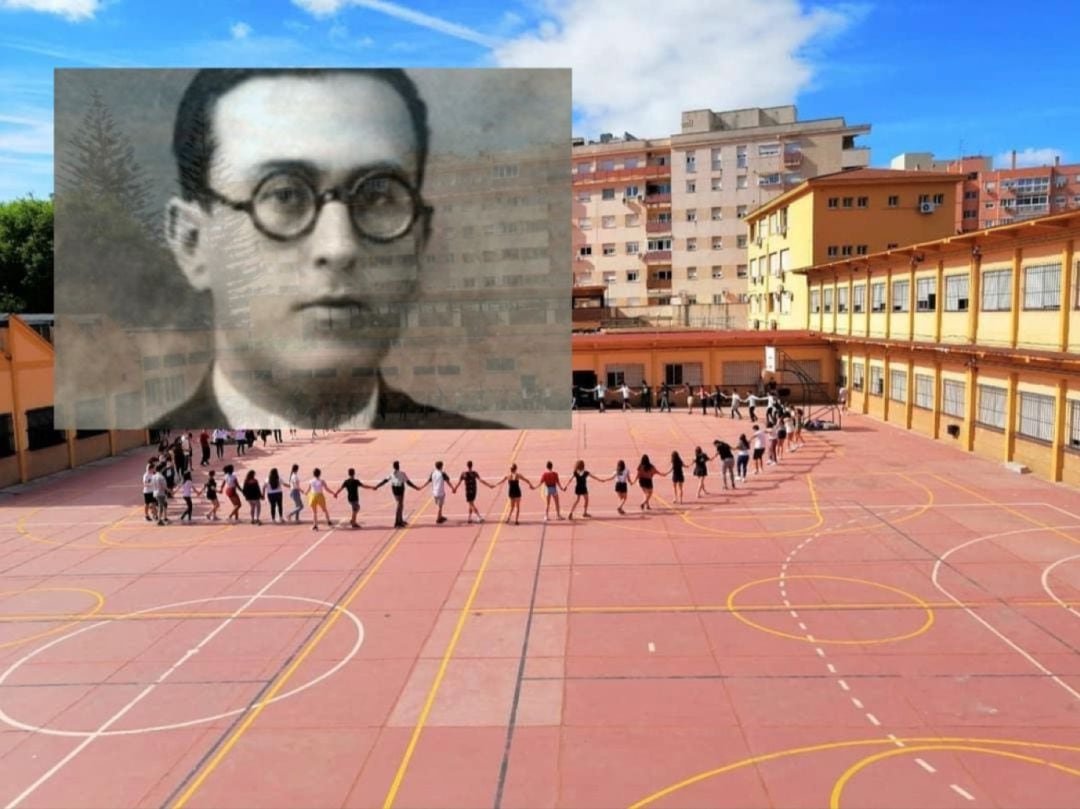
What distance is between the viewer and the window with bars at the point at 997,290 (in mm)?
26016

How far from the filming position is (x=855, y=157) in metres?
67.4

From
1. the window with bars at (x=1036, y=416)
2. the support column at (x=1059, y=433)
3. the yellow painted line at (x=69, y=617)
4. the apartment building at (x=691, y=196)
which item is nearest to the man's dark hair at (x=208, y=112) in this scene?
the yellow painted line at (x=69, y=617)

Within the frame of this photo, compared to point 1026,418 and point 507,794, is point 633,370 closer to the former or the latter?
point 1026,418

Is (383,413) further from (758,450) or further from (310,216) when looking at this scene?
(758,450)

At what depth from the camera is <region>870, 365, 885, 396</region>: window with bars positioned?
36.1 meters

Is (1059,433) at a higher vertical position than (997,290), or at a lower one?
lower

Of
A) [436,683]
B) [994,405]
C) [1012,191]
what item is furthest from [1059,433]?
[1012,191]

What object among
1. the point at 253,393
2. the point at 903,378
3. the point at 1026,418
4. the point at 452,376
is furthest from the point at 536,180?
the point at 903,378

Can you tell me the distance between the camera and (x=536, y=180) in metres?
7.00

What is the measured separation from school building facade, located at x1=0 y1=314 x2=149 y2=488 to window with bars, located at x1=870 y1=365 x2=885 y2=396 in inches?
1138

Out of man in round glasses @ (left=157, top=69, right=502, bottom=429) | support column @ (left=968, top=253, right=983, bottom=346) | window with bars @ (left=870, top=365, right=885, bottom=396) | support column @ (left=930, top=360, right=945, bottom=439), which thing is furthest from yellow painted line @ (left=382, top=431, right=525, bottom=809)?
window with bars @ (left=870, top=365, right=885, bottom=396)

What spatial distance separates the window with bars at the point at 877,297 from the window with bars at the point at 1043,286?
11.4 meters

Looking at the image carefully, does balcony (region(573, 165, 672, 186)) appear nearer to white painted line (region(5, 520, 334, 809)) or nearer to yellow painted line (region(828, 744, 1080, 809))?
white painted line (region(5, 520, 334, 809))

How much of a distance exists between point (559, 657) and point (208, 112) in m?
8.13
